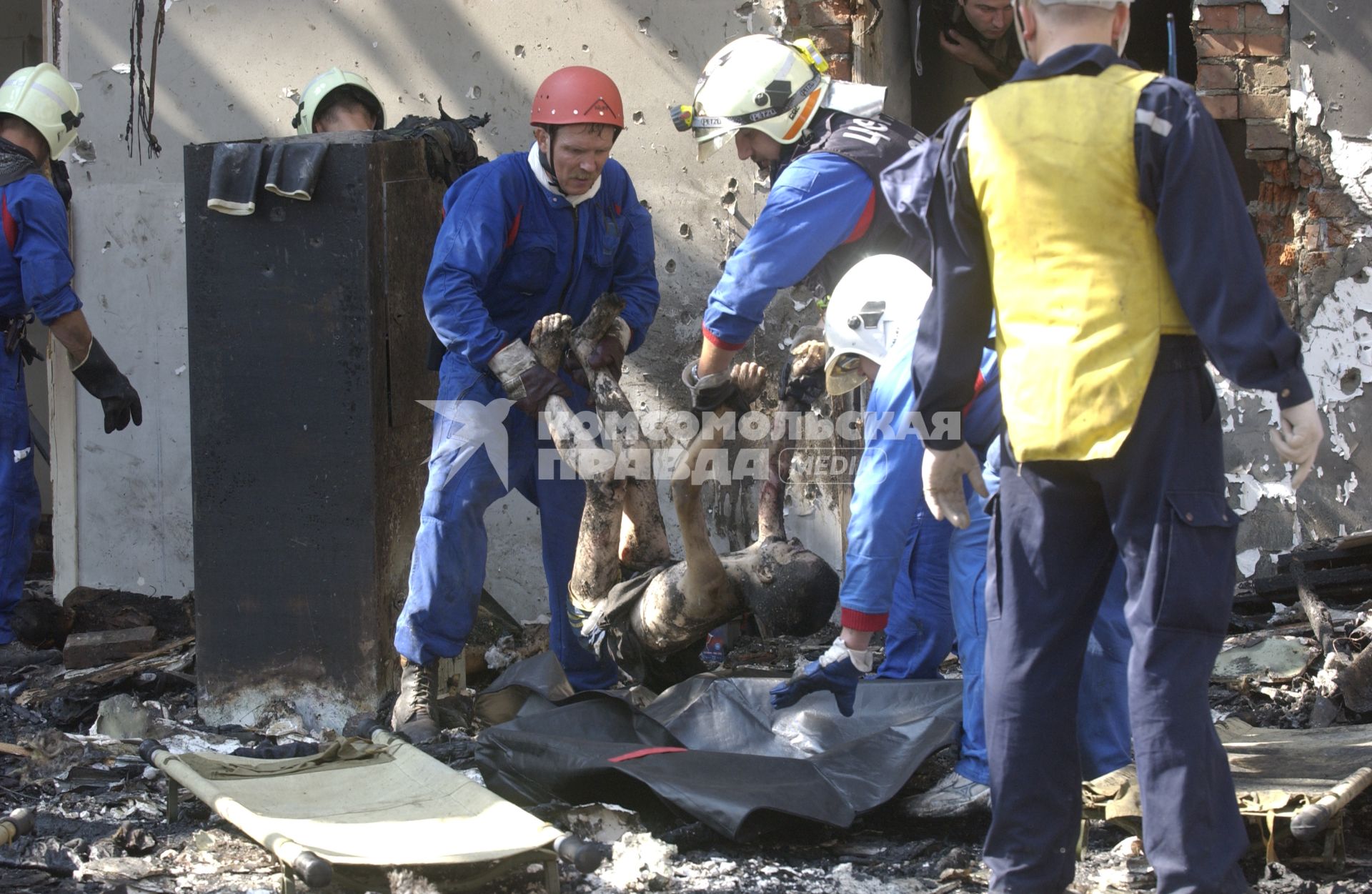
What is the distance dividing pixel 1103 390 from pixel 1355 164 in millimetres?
3646

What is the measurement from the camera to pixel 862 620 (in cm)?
334

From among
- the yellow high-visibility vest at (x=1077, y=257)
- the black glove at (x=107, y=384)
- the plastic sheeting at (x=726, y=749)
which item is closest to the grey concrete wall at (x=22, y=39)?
the black glove at (x=107, y=384)

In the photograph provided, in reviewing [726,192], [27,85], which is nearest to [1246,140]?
[726,192]

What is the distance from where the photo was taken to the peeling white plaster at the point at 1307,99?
5.26 m

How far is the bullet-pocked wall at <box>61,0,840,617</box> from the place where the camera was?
18.0 feet

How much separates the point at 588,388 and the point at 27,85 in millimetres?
2766

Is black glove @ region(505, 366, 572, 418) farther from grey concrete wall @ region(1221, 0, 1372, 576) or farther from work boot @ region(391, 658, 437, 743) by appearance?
grey concrete wall @ region(1221, 0, 1372, 576)

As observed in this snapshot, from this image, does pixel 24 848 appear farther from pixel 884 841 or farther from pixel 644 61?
pixel 644 61

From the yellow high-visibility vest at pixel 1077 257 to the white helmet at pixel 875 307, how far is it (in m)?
1.07

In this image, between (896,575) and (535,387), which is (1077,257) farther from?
(535,387)

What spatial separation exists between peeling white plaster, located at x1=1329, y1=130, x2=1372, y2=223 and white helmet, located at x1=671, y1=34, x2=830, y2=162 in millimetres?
2341

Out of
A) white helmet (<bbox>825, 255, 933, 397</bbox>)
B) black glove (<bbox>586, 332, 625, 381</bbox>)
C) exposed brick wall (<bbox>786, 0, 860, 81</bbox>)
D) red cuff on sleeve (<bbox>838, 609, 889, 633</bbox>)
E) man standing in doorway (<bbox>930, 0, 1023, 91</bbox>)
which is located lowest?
red cuff on sleeve (<bbox>838, 609, 889, 633</bbox>)

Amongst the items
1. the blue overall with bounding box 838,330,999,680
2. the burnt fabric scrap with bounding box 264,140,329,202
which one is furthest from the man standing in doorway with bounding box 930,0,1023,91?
the blue overall with bounding box 838,330,999,680

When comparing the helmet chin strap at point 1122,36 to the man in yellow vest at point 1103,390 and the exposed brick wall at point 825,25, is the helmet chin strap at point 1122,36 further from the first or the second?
the exposed brick wall at point 825,25
